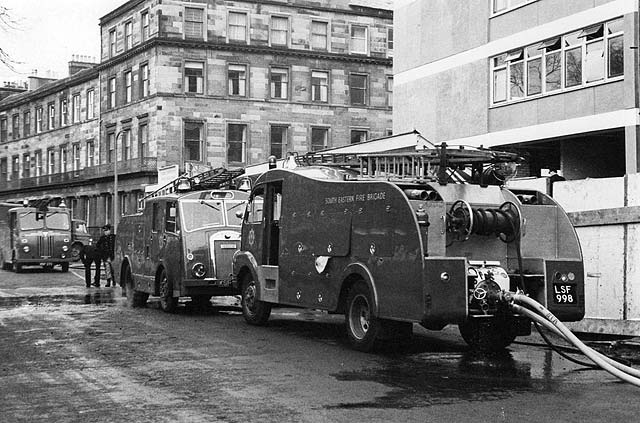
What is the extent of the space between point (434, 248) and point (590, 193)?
209 inches

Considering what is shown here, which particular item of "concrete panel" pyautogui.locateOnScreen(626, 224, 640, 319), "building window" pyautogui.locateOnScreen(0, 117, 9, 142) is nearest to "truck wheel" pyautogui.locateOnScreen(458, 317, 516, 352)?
"concrete panel" pyautogui.locateOnScreen(626, 224, 640, 319)

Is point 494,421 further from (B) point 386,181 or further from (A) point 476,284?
(B) point 386,181

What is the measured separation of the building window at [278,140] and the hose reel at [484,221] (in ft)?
147

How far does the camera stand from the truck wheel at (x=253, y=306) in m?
15.9

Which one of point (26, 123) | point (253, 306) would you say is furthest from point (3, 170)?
point (253, 306)

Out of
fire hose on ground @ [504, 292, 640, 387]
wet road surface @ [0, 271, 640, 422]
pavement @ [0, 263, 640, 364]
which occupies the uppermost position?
fire hose on ground @ [504, 292, 640, 387]

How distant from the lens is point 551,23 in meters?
25.0

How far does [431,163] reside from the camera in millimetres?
12469

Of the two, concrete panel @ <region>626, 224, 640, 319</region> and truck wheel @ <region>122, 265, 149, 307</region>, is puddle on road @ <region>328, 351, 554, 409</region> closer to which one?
concrete panel @ <region>626, 224, 640, 319</region>

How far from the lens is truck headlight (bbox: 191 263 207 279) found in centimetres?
1836

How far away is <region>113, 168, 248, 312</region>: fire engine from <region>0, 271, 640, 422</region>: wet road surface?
2.27m

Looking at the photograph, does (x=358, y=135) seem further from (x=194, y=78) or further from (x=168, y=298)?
(x=168, y=298)

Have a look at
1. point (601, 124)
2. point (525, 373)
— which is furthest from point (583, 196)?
point (601, 124)

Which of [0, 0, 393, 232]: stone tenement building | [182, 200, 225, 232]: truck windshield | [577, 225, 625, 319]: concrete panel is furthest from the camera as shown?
[0, 0, 393, 232]: stone tenement building
